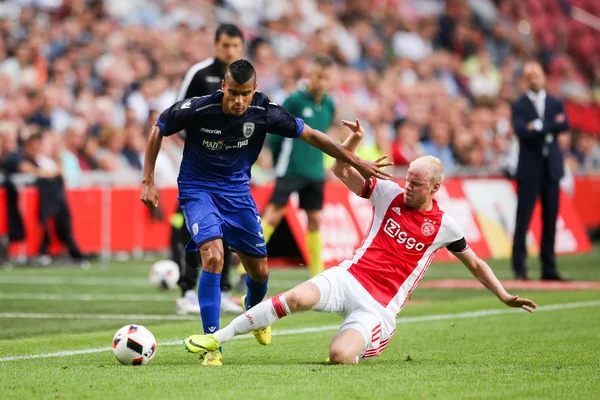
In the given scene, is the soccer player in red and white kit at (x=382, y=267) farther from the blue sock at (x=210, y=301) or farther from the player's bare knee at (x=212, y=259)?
the player's bare knee at (x=212, y=259)

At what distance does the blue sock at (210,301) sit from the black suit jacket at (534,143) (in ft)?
26.3

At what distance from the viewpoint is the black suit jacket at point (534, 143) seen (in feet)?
49.3

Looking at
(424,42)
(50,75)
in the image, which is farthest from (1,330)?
(424,42)

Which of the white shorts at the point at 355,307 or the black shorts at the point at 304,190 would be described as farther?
the black shorts at the point at 304,190

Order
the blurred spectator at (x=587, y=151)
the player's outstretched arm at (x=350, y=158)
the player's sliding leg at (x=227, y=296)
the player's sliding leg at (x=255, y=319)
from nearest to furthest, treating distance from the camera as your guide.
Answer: the player's sliding leg at (x=255, y=319)
the player's outstretched arm at (x=350, y=158)
the player's sliding leg at (x=227, y=296)
the blurred spectator at (x=587, y=151)

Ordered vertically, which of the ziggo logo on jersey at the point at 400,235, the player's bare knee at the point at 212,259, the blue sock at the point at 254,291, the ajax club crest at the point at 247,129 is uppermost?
the ajax club crest at the point at 247,129

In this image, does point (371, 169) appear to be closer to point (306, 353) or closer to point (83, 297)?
point (306, 353)

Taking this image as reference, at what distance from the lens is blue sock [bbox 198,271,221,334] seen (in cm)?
793

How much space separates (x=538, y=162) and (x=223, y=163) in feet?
25.5

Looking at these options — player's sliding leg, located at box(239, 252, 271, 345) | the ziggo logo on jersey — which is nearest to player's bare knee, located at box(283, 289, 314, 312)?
the ziggo logo on jersey

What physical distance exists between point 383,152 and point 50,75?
6.32 m

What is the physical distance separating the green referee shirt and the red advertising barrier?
3.94 metres

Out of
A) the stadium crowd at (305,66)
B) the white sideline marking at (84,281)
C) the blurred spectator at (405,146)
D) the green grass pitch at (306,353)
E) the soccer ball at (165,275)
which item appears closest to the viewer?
the green grass pitch at (306,353)

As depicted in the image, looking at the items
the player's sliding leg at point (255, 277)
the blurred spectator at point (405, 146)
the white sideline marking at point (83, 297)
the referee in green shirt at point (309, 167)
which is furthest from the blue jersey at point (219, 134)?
the blurred spectator at point (405, 146)
